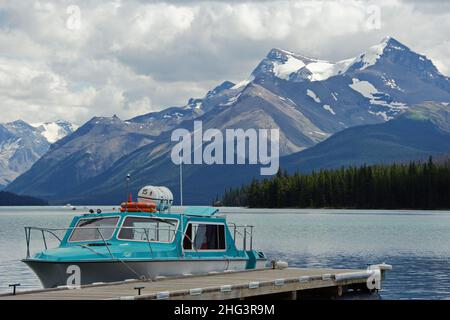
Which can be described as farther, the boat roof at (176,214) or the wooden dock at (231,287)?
the boat roof at (176,214)

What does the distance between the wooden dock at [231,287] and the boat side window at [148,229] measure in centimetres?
265

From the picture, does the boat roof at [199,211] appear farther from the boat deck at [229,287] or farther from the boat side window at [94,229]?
the boat side window at [94,229]

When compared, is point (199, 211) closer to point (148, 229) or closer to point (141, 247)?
point (148, 229)

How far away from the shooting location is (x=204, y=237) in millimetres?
40656

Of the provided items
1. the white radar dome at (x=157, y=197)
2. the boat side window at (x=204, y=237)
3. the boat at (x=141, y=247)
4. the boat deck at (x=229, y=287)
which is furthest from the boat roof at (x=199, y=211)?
the boat deck at (x=229, y=287)

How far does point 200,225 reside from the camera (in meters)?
40.5

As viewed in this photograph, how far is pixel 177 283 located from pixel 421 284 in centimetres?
2205

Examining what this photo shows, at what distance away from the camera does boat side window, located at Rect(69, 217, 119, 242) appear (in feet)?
126

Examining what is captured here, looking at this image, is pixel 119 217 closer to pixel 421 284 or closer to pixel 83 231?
pixel 83 231

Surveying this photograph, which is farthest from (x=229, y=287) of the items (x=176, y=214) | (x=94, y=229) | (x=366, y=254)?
(x=366, y=254)

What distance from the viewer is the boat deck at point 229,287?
1178 inches

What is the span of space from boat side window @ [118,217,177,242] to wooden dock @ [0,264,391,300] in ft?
8.69

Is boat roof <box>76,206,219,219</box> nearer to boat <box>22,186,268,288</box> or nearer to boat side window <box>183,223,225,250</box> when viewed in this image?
boat <box>22,186,268,288</box>

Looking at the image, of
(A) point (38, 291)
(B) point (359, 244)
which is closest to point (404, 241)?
(B) point (359, 244)
